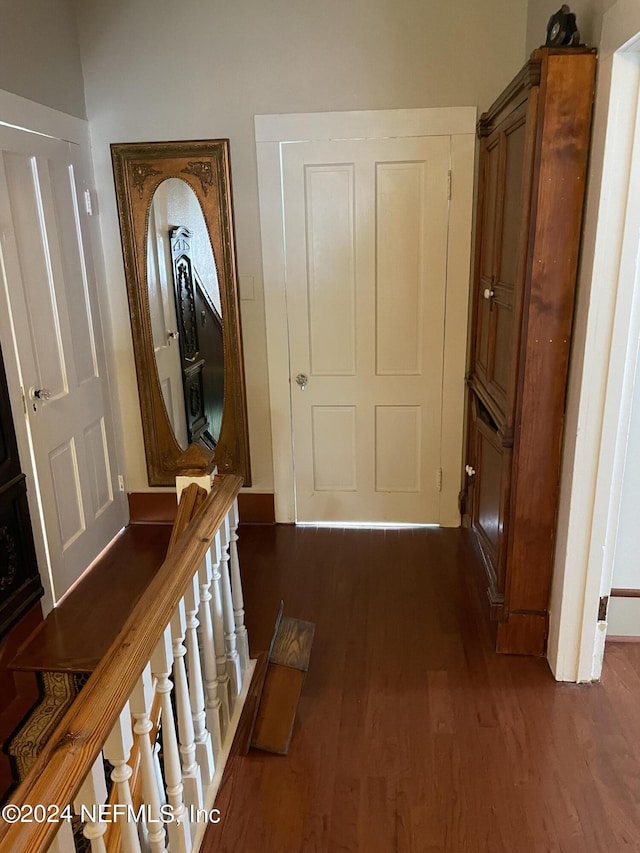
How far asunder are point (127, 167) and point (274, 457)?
65.0 inches

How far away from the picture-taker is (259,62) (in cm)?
304

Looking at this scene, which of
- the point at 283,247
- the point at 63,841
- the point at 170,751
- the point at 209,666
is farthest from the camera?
the point at 283,247

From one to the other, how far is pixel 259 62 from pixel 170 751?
2.90 metres

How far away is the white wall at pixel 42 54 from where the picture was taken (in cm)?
257

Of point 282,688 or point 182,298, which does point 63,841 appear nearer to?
point 282,688

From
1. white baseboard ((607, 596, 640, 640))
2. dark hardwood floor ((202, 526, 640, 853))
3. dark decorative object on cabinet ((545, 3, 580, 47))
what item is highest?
dark decorative object on cabinet ((545, 3, 580, 47))

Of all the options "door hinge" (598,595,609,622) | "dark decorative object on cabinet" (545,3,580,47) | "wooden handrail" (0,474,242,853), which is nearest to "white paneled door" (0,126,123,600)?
"wooden handrail" (0,474,242,853)

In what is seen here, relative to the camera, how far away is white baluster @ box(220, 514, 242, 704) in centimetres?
196

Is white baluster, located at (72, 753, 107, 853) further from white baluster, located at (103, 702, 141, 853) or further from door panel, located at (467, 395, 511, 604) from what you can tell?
door panel, located at (467, 395, 511, 604)

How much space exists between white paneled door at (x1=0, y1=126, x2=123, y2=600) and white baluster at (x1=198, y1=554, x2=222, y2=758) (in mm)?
1276

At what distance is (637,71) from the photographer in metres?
1.76

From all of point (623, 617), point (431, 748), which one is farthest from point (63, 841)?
point (623, 617)

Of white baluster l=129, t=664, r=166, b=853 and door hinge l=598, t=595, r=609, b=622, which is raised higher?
white baluster l=129, t=664, r=166, b=853

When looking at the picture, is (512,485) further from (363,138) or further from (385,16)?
(385,16)
